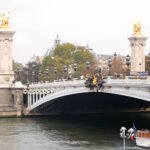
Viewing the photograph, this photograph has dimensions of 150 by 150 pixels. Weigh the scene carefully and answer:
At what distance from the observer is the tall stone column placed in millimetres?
54213

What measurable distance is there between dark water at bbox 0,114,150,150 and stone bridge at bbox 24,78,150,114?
6.47 feet

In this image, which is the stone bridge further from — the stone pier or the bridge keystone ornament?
the bridge keystone ornament

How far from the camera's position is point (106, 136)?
1362 inches

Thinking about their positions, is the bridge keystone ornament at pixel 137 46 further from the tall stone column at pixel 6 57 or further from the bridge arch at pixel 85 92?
the bridge arch at pixel 85 92

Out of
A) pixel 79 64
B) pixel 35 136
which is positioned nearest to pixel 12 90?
pixel 35 136

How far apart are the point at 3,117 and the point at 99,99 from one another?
8677mm

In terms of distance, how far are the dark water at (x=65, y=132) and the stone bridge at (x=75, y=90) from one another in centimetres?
197

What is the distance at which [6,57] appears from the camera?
5531 cm

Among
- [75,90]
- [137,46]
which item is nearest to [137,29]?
[137,46]

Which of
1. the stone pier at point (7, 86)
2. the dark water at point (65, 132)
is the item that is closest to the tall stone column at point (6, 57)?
the stone pier at point (7, 86)

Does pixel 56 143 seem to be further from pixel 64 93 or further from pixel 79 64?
pixel 79 64

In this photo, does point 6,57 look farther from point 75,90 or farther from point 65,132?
point 65,132

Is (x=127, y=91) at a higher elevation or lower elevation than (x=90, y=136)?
higher

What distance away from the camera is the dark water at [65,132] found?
3145 centimetres
